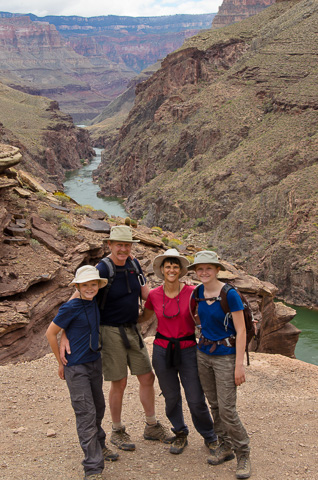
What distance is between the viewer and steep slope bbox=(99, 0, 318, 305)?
45.6 meters

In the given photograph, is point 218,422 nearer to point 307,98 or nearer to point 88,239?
point 88,239

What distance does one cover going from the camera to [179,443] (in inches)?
266

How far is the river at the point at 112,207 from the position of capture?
30225 millimetres

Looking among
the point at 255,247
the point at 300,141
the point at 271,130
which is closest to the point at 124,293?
the point at 255,247

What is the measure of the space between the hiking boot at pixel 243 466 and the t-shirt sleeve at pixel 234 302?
1711 millimetres

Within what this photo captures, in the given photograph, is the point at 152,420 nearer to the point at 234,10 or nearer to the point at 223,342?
the point at 223,342

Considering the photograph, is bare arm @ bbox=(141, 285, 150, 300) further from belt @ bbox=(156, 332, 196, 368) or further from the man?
belt @ bbox=(156, 332, 196, 368)

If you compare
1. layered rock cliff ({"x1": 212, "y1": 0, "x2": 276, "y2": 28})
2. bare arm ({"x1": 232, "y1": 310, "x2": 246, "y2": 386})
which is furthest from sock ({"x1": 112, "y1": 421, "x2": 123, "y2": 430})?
layered rock cliff ({"x1": 212, "y1": 0, "x2": 276, "y2": 28})

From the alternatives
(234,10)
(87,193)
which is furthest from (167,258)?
(234,10)

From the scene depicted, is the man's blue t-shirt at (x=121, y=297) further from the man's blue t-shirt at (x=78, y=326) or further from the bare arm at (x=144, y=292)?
the man's blue t-shirt at (x=78, y=326)

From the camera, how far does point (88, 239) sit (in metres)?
14.7

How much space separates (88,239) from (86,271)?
874 cm

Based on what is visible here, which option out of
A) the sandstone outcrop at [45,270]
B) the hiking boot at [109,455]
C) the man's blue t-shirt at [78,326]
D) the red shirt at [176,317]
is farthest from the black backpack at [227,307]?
the sandstone outcrop at [45,270]

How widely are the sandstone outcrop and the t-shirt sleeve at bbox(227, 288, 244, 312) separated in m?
6.17
